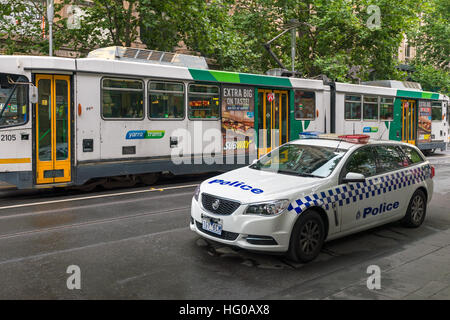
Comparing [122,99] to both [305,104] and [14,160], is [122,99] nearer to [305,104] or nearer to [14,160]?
[14,160]

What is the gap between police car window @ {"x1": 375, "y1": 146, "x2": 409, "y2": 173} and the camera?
24.3 ft

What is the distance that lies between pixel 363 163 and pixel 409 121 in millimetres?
15888

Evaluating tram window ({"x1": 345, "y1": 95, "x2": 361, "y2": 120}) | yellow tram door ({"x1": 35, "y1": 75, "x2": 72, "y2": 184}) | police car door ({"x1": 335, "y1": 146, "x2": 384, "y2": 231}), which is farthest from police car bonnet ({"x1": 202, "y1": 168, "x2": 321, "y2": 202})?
tram window ({"x1": 345, "y1": 95, "x2": 361, "y2": 120})

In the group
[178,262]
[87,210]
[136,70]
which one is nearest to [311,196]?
[178,262]

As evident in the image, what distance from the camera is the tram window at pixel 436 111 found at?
75.8 feet

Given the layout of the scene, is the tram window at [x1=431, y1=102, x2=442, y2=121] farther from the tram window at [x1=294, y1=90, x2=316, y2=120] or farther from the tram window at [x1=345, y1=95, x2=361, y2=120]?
the tram window at [x1=294, y1=90, x2=316, y2=120]

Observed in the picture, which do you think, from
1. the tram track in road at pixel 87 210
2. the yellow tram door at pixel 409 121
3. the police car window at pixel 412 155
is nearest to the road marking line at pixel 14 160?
the tram track in road at pixel 87 210

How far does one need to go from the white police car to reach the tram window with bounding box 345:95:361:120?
9937mm

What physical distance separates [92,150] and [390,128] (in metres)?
13.5

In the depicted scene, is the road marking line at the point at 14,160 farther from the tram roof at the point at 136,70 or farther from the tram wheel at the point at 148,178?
the tram wheel at the point at 148,178

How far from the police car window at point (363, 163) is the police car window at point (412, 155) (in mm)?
1140

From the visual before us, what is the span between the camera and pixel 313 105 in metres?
16.7
